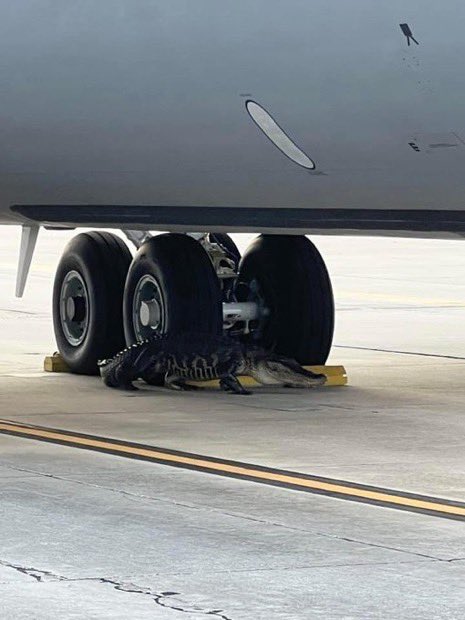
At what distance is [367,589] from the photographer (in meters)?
7.14

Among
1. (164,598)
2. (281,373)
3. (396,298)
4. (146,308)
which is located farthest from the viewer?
(396,298)

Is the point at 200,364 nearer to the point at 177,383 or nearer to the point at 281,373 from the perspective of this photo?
the point at 177,383

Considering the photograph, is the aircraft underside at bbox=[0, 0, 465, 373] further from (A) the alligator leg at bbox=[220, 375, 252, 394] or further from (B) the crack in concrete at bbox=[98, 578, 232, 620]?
(B) the crack in concrete at bbox=[98, 578, 232, 620]

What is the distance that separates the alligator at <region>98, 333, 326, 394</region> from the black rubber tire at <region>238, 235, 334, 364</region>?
28.3 inches

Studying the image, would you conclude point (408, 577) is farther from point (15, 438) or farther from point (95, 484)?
point (15, 438)

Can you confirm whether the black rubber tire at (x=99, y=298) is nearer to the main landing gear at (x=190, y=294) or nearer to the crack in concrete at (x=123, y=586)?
the main landing gear at (x=190, y=294)

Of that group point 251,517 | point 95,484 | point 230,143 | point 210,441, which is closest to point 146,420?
point 210,441

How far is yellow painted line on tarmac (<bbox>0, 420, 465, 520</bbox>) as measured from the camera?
29.8 feet

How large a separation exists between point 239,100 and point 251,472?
8.00 ft

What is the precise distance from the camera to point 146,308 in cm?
1492

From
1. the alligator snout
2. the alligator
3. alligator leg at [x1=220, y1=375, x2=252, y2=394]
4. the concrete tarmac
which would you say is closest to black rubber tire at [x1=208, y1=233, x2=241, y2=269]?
the concrete tarmac

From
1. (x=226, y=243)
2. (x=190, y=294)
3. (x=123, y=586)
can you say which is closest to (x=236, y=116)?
(x=190, y=294)

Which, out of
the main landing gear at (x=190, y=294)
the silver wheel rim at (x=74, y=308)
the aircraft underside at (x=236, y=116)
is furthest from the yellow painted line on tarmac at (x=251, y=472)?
the silver wheel rim at (x=74, y=308)

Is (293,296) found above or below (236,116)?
below
